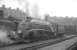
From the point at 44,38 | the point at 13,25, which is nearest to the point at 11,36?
the point at 13,25

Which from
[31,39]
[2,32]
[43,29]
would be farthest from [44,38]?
[2,32]

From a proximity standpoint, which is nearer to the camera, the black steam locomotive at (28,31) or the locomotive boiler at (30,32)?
the locomotive boiler at (30,32)

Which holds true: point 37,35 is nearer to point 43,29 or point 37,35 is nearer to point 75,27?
point 43,29

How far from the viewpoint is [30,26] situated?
11.9 meters

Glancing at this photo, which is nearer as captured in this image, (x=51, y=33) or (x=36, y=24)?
(x=36, y=24)

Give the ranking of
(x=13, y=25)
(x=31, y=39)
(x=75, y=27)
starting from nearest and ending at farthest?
(x=31, y=39) → (x=13, y=25) → (x=75, y=27)

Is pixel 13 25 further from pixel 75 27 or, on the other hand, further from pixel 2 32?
pixel 75 27

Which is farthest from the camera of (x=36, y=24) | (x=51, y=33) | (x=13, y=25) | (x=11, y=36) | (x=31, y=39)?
(x=51, y=33)

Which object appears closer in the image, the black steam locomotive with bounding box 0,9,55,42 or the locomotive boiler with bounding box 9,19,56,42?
the locomotive boiler with bounding box 9,19,56,42

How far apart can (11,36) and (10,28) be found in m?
2.15

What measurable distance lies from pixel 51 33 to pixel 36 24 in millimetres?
2594

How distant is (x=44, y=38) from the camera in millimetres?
13117

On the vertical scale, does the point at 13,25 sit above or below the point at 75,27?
above

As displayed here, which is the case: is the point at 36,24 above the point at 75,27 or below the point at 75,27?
above
